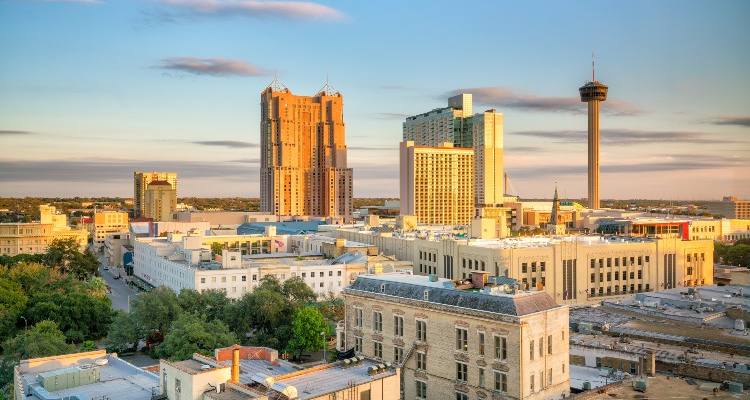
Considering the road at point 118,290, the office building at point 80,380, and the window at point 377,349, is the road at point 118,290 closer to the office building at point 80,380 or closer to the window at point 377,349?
the office building at point 80,380

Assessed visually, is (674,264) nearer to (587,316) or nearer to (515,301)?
(587,316)

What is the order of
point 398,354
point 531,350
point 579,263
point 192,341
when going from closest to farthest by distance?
point 531,350 → point 398,354 → point 192,341 → point 579,263

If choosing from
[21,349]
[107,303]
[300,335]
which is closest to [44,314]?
[107,303]

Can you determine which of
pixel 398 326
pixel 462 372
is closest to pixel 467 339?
pixel 462 372

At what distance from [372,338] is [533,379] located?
15.7 meters

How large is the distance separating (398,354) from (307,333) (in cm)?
2210

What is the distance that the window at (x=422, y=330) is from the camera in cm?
5425

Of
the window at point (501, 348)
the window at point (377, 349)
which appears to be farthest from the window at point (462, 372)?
the window at point (377, 349)

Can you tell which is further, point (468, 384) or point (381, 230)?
point (381, 230)

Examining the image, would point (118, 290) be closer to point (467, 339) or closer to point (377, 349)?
point (377, 349)

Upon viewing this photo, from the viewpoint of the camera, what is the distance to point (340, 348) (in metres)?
63.4

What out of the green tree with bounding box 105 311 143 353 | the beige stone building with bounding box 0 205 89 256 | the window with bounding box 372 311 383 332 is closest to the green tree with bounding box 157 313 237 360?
the green tree with bounding box 105 311 143 353

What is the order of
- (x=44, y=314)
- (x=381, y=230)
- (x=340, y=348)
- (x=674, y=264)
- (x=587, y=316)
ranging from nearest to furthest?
(x=340, y=348) < (x=587, y=316) < (x=44, y=314) < (x=674, y=264) < (x=381, y=230)

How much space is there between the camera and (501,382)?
48750 mm
